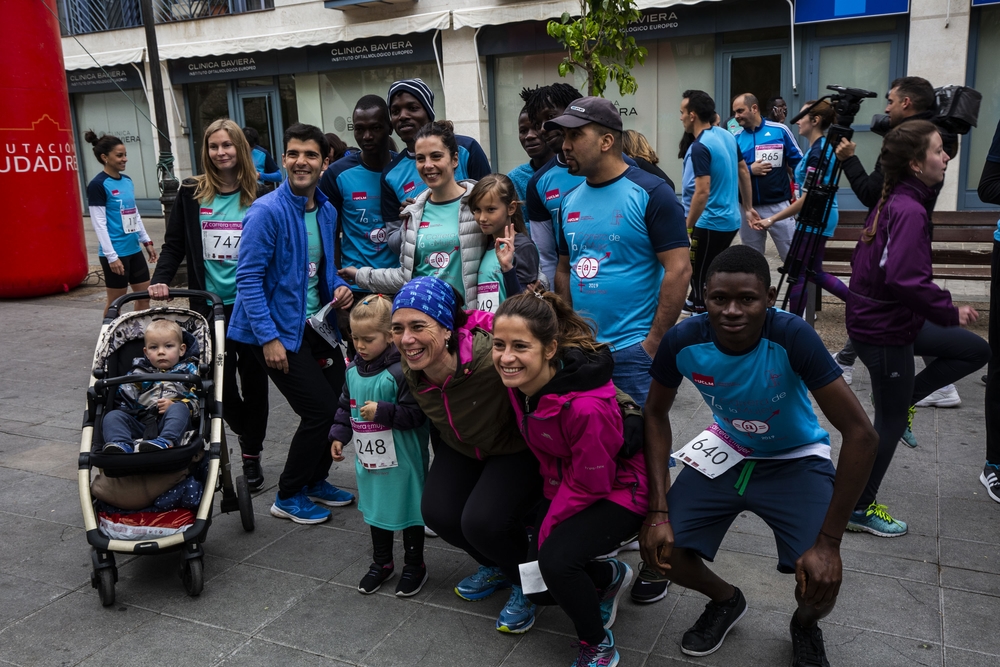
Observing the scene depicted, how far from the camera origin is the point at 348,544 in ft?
14.0

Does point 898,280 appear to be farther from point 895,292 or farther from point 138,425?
point 138,425

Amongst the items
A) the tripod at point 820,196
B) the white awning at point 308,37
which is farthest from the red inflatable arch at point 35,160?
the tripod at point 820,196

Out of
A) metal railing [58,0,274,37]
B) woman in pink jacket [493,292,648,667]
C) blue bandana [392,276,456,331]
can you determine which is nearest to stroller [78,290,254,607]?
blue bandana [392,276,456,331]

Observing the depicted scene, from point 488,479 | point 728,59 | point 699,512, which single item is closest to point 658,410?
point 699,512

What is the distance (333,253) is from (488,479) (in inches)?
73.4

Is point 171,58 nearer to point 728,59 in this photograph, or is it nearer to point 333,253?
point 728,59

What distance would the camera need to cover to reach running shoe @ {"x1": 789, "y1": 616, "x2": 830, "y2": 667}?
301 cm

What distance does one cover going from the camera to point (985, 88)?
11953mm

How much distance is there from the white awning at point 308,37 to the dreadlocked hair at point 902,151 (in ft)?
40.3

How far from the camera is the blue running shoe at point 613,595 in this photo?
3.33m

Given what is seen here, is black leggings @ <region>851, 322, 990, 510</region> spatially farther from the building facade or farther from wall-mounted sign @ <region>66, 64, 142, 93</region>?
wall-mounted sign @ <region>66, 64, 142, 93</region>

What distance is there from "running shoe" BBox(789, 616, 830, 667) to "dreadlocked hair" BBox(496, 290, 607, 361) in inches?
48.4

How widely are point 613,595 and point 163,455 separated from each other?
200 centimetres

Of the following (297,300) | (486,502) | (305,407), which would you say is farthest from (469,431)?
(297,300)
